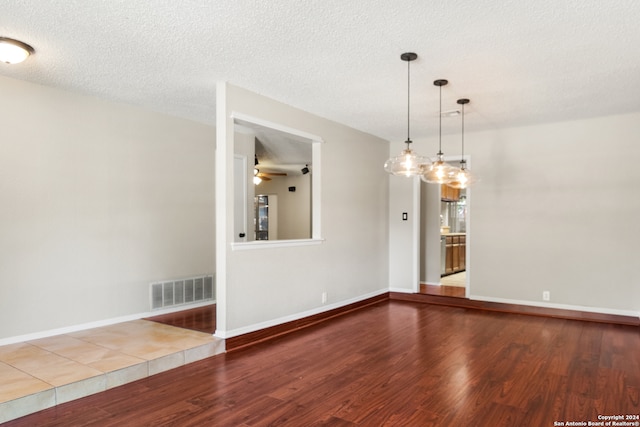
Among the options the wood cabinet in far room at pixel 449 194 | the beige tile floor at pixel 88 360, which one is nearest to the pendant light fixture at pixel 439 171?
the beige tile floor at pixel 88 360

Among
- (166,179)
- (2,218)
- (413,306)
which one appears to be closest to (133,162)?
(166,179)

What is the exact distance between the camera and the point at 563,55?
3.37m

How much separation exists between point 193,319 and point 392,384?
8.35 ft

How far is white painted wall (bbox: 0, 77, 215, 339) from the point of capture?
12.6 ft

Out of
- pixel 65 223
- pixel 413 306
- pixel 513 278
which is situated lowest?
pixel 413 306

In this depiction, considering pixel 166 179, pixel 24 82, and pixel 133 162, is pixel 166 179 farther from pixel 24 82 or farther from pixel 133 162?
pixel 24 82

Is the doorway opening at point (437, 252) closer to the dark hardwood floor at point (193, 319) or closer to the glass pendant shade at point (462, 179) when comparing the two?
the glass pendant shade at point (462, 179)

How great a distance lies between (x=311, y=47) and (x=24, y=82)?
2.85 meters

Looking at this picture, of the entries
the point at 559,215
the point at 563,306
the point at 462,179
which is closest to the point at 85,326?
the point at 462,179

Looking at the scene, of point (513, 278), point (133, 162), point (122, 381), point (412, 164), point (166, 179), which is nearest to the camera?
point (122, 381)

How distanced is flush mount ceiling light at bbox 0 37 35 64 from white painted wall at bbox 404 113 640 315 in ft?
17.9

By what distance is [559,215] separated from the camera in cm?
555

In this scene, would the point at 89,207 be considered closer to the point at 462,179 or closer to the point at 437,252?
the point at 462,179

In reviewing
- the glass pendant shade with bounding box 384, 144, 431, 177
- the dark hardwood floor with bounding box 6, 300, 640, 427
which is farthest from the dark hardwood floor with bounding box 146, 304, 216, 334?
the glass pendant shade with bounding box 384, 144, 431, 177
